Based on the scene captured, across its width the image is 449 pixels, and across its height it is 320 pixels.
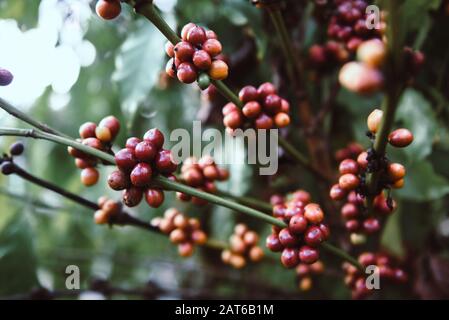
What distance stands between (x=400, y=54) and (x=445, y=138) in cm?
100

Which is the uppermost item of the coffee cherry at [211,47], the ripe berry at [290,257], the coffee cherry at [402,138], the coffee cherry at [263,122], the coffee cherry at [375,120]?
the coffee cherry at [211,47]

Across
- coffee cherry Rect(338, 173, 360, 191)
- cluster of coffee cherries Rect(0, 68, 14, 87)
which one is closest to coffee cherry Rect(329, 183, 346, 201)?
coffee cherry Rect(338, 173, 360, 191)

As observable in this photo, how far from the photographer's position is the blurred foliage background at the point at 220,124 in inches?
38.5

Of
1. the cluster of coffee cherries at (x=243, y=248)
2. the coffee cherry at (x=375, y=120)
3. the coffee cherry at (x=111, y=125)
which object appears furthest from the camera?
the cluster of coffee cherries at (x=243, y=248)

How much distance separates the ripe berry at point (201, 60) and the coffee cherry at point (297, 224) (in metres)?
0.24

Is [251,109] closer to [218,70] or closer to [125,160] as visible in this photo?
[218,70]

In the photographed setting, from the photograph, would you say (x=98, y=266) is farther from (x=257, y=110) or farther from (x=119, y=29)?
(x=257, y=110)

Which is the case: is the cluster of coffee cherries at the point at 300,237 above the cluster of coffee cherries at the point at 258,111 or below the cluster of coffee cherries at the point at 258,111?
below

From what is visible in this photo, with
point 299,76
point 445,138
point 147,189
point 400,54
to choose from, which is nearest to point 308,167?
point 299,76

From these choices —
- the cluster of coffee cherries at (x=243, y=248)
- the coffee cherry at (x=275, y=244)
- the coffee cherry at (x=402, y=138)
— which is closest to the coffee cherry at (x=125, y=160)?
the coffee cherry at (x=275, y=244)

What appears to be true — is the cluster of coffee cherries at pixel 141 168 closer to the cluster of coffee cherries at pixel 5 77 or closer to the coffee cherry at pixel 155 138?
the coffee cherry at pixel 155 138

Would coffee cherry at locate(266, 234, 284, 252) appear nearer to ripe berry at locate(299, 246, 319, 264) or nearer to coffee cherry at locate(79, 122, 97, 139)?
ripe berry at locate(299, 246, 319, 264)

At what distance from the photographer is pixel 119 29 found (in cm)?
135
